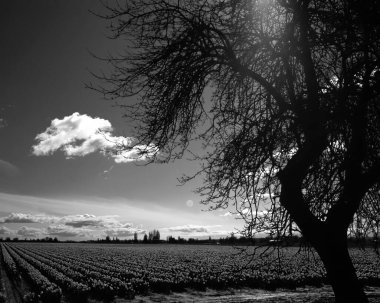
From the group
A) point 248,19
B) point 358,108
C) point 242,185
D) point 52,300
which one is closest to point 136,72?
point 248,19

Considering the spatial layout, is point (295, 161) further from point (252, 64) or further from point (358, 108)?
point (252, 64)

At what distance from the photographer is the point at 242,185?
6.70m

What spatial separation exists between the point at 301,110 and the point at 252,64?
5.13 feet

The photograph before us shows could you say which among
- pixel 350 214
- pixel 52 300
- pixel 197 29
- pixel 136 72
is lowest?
pixel 52 300

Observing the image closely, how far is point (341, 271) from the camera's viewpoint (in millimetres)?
5918

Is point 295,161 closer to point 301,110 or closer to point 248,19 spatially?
point 301,110

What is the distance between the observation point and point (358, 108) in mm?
5496

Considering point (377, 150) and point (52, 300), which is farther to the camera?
point (52, 300)

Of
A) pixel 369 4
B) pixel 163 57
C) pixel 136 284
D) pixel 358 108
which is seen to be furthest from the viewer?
pixel 136 284

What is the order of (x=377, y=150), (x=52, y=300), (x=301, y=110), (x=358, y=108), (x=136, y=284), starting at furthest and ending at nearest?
(x=136, y=284), (x=52, y=300), (x=377, y=150), (x=301, y=110), (x=358, y=108)

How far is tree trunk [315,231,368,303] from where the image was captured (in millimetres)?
5832

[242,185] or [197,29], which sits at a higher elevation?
[197,29]

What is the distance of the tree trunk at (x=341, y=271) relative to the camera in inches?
230

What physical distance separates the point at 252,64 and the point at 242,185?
221cm
